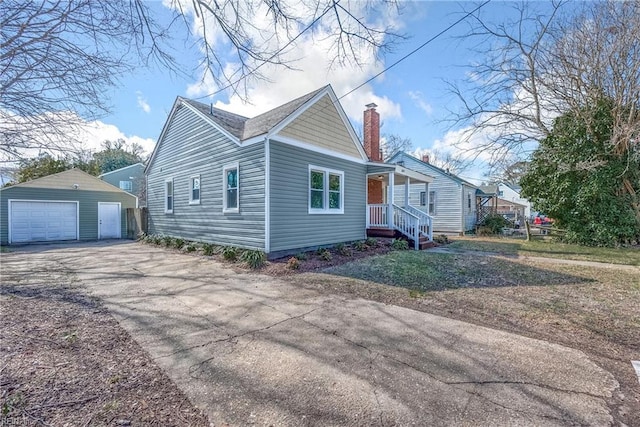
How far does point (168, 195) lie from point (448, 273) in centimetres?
1211

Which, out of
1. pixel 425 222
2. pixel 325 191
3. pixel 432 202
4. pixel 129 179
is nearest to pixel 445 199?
pixel 432 202

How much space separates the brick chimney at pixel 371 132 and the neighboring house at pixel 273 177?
2.2 inches

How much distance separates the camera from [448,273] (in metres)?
7.09

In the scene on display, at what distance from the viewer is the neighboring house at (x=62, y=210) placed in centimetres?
1420

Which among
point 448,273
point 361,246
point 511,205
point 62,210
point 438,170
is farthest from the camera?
point 511,205

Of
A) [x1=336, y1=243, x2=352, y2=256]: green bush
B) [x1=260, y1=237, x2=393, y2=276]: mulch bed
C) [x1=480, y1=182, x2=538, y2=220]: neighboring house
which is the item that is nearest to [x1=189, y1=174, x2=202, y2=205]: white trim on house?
[x1=260, y1=237, x2=393, y2=276]: mulch bed

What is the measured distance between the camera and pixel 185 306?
4789 millimetres

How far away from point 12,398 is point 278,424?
219 cm

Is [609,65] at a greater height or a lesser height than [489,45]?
lesser

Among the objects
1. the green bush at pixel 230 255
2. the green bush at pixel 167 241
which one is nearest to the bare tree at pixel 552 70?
the green bush at pixel 230 255

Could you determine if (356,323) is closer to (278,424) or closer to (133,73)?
(278,424)

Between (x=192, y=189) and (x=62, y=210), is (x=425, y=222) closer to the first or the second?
(x=192, y=189)

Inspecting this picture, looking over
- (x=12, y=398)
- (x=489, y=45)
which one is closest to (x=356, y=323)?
(x=12, y=398)

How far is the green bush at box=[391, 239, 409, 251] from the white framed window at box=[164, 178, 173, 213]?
9.92 metres
